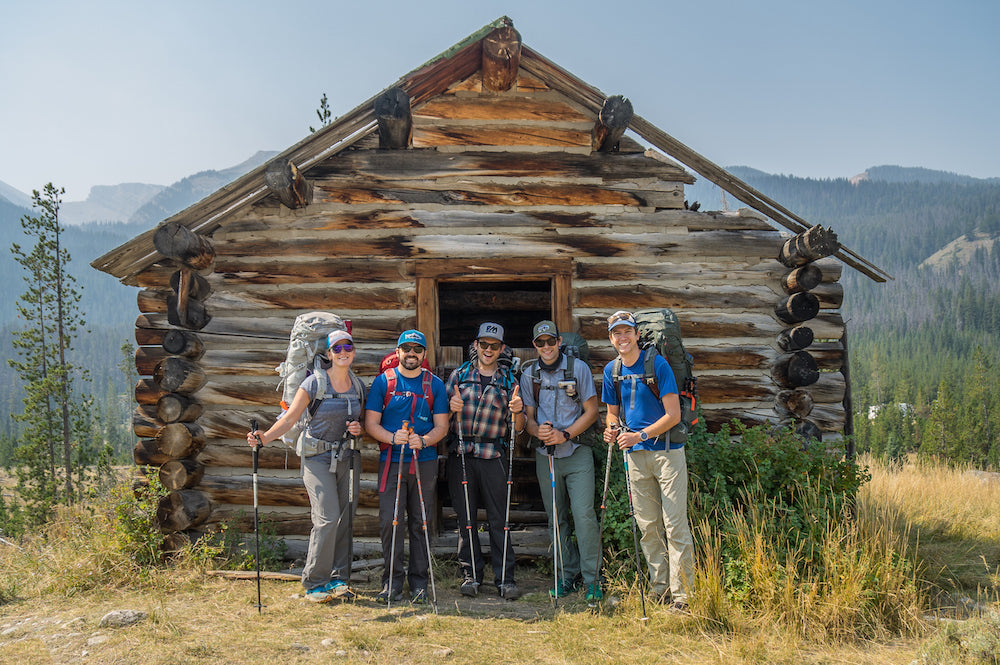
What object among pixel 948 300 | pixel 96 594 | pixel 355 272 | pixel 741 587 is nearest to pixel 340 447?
pixel 355 272

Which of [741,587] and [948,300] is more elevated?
[948,300]

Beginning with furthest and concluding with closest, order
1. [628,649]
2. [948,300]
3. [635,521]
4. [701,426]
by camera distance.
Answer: [948,300] < [701,426] < [635,521] < [628,649]

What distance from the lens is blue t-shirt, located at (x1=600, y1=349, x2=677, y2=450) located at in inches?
186

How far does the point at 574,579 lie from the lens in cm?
545

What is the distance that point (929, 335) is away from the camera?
10825cm

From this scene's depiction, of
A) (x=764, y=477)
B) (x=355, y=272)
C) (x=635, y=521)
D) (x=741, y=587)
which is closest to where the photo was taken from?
(x=741, y=587)

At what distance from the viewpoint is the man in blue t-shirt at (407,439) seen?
514 cm

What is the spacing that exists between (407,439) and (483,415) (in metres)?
0.71

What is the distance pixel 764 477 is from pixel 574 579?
1.94 metres

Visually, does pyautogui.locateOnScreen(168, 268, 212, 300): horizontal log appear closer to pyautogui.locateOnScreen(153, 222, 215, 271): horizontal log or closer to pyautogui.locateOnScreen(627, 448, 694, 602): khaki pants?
pyautogui.locateOnScreen(153, 222, 215, 271): horizontal log

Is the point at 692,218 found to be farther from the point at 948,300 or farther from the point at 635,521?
the point at 948,300

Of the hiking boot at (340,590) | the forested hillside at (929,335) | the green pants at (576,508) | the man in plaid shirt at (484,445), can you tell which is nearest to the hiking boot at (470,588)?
the man in plaid shirt at (484,445)

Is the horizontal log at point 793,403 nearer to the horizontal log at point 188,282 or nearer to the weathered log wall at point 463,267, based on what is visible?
the weathered log wall at point 463,267

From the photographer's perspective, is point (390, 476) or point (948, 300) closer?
point (390, 476)
